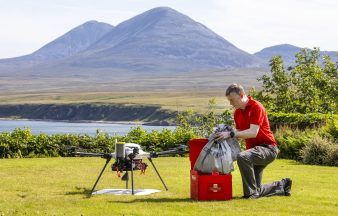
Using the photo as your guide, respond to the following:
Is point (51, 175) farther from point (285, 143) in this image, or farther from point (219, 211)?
point (285, 143)

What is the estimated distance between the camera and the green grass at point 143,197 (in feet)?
35.2

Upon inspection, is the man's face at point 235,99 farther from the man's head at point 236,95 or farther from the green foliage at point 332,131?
the green foliage at point 332,131

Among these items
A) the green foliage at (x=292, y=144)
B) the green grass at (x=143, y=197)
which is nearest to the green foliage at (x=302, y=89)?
the green foliage at (x=292, y=144)

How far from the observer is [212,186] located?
38.5ft

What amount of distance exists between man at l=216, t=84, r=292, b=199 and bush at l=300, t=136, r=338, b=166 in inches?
306

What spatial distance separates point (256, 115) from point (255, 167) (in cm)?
112

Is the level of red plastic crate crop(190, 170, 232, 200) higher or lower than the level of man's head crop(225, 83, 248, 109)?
lower

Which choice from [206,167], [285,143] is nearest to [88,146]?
[285,143]

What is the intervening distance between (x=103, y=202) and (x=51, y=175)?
16.5ft

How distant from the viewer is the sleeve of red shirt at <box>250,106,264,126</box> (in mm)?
11711

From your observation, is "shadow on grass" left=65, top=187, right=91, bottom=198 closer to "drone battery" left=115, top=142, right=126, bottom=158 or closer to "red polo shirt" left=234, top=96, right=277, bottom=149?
"drone battery" left=115, top=142, right=126, bottom=158

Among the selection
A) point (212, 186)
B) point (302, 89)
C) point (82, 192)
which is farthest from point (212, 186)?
point (302, 89)

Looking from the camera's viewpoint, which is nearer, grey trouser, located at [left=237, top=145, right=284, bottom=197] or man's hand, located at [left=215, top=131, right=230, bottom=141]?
man's hand, located at [left=215, top=131, right=230, bottom=141]

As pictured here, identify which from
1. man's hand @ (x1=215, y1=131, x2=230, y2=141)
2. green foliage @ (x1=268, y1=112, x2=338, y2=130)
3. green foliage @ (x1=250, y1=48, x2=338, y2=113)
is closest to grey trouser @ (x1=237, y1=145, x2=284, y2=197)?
man's hand @ (x1=215, y1=131, x2=230, y2=141)
